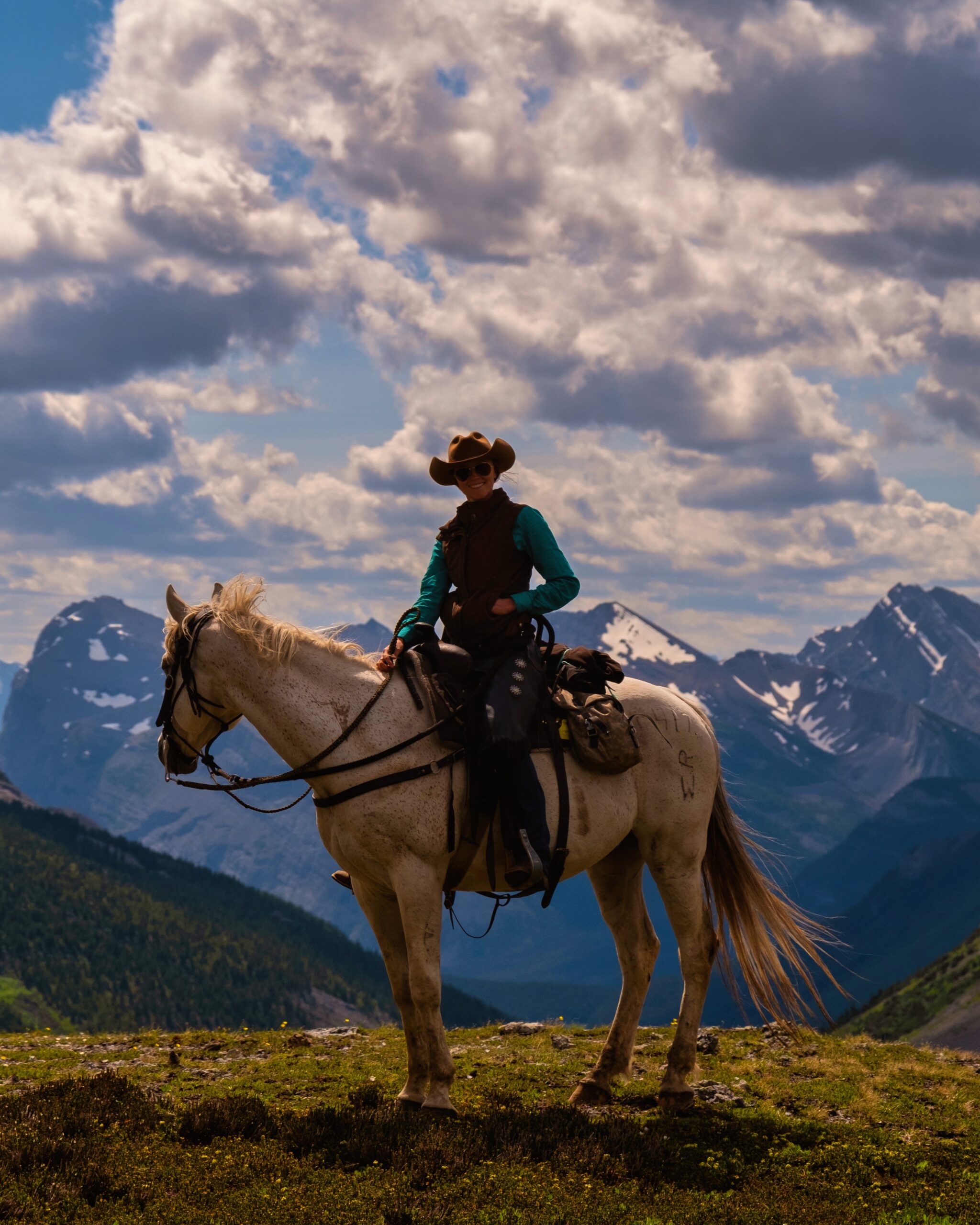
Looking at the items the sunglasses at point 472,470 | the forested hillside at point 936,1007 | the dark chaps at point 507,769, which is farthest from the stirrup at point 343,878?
the forested hillside at point 936,1007

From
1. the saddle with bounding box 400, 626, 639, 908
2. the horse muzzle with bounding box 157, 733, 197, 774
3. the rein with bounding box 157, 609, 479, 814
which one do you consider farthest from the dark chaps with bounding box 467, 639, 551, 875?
the horse muzzle with bounding box 157, 733, 197, 774

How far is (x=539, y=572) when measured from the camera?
11.3 m

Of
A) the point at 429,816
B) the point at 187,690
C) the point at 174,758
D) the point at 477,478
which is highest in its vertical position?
the point at 477,478

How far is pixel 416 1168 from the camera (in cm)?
859

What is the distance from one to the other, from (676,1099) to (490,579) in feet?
19.3

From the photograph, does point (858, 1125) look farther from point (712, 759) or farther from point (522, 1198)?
point (522, 1198)

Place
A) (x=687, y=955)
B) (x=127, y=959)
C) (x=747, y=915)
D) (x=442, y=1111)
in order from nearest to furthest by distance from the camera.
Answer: (x=442, y=1111) → (x=687, y=955) → (x=747, y=915) → (x=127, y=959)

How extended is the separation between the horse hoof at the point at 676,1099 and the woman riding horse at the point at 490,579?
391 centimetres

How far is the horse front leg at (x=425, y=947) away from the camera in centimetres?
991

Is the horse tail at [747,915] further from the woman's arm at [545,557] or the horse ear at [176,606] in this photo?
the horse ear at [176,606]

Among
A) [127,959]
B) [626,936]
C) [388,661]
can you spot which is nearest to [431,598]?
[388,661]

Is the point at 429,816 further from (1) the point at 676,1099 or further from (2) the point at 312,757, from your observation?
(1) the point at 676,1099

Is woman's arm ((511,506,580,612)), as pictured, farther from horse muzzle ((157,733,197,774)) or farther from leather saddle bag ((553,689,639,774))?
horse muzzle ((157,733,197,774))

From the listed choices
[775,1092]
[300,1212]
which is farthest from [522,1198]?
[775,1092]
